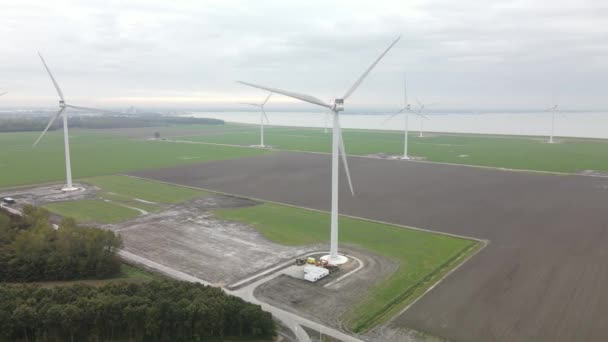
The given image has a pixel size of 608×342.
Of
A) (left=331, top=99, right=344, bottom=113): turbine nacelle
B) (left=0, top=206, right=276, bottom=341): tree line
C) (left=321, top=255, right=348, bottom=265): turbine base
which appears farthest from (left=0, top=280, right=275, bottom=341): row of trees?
(left=331, top=99, right=344, bottom=113): turbine nacelle

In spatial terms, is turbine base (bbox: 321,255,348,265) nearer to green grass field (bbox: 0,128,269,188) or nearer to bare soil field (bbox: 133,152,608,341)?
bare soil field (bbox: 133,152,608,341)

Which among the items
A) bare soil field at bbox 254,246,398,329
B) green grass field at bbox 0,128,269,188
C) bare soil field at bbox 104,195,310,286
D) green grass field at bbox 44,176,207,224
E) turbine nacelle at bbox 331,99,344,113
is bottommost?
bare soil field at bbox 254,246,398,329

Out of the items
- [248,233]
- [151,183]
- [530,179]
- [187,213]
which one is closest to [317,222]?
[248,233]

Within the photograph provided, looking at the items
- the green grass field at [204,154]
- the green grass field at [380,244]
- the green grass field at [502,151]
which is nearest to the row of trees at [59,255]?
the green grass field at [380,244]

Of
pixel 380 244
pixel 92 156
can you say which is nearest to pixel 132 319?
pixel 380 244

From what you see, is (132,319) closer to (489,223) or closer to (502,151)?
(489,223)
